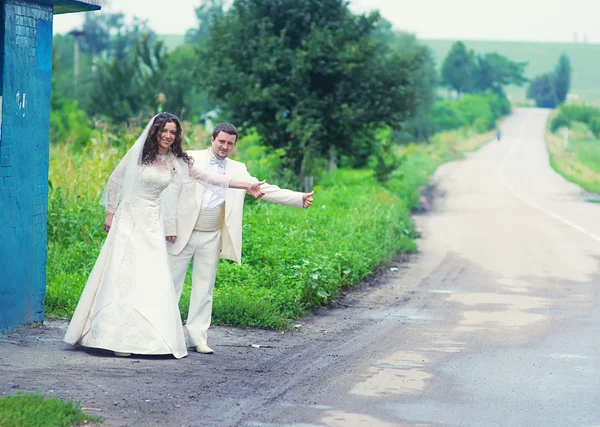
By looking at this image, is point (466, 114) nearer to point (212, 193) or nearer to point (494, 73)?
point (494, 73)

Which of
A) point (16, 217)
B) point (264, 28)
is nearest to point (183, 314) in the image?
point (16, 217)

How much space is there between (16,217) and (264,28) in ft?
48.5

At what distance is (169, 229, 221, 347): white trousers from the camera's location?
29.1 ft

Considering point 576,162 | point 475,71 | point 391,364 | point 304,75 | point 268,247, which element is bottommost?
point 576,162

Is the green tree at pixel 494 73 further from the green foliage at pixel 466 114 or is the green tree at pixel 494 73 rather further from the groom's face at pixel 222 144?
the groom's face at pixel 222 144

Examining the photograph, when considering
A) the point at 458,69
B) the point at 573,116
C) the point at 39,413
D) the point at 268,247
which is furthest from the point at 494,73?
the point at 39,413

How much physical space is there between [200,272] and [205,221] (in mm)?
445

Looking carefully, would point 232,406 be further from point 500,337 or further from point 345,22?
point 345,22

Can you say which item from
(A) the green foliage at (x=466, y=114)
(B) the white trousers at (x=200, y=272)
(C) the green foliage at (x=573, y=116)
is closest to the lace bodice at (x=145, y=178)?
(B) the white trousers at (x=200, y=272)

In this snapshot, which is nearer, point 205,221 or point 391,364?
point 391,364

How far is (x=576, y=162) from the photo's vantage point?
6044cm

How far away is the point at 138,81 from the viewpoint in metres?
47.2

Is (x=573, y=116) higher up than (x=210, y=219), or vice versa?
(x=210, y=219)

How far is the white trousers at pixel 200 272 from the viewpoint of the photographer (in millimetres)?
8875
